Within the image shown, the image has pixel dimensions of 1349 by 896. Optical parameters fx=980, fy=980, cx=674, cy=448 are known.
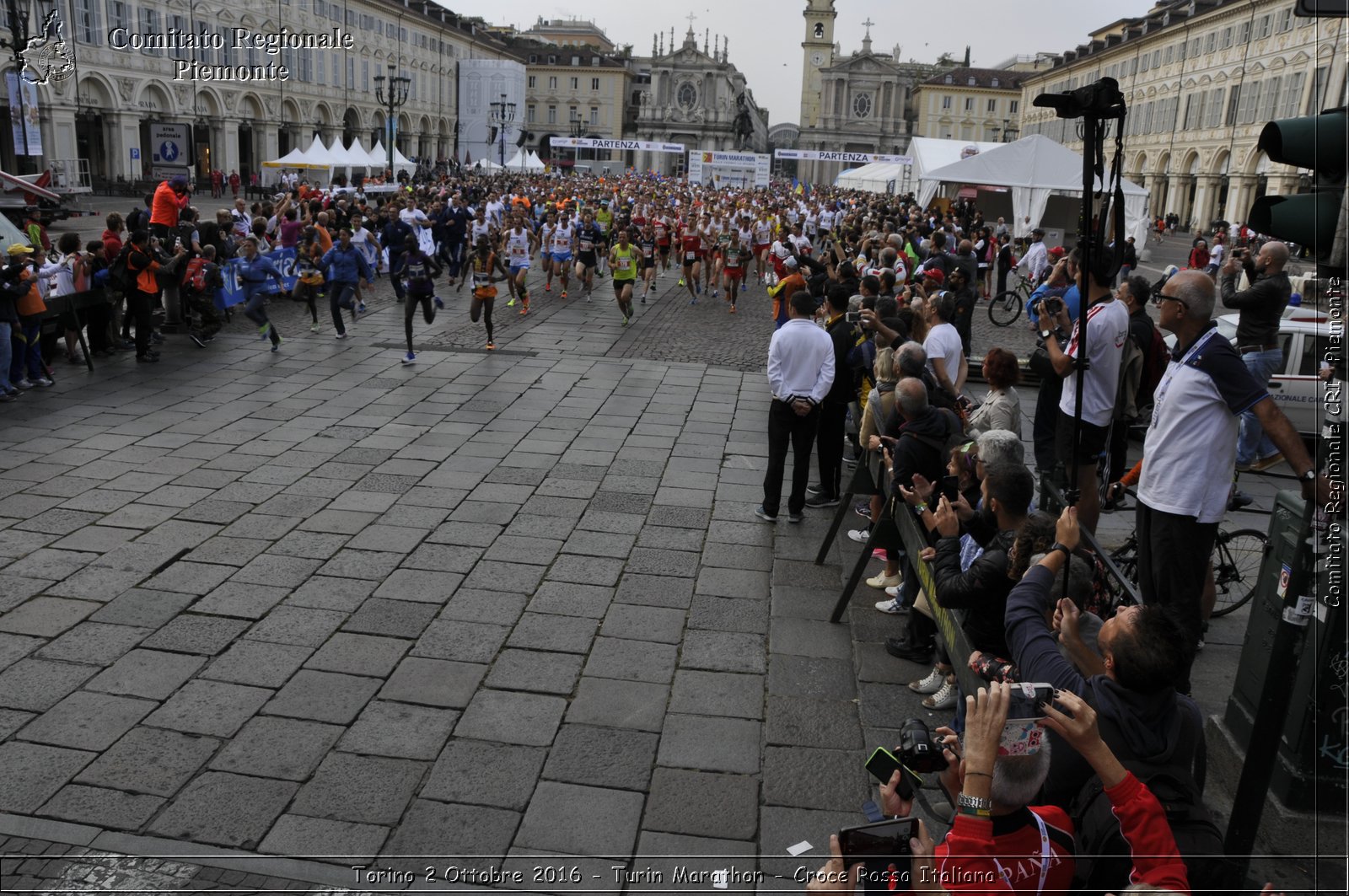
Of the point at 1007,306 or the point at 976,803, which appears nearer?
the point at 976,803

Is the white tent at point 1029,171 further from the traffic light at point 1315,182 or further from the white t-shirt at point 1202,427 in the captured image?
the traffic light at point 1315,182

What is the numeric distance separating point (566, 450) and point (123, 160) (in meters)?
38.0

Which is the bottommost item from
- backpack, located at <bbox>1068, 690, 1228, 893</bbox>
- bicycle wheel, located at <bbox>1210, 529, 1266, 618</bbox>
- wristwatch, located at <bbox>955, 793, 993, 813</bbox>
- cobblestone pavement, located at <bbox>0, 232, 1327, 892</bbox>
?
cobblestone pavement, located at <bbox>0, 232, 1327, 892</bbox>

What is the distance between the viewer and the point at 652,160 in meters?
99.6

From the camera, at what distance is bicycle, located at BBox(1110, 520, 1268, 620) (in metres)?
5.46

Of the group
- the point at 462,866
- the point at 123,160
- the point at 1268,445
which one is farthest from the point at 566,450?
the point at 123,160

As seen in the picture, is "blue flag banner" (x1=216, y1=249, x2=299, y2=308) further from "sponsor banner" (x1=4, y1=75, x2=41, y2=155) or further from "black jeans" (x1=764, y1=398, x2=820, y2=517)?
"sponsor banner" (x1=4, y1=75, x2=41, y2=155)

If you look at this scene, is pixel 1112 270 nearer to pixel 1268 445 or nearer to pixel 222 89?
pixel 1268 445

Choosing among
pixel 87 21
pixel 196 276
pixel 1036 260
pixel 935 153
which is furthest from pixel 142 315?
pixel 87 21

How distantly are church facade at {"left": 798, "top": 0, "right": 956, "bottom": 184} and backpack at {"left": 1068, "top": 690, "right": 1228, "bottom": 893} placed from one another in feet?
336

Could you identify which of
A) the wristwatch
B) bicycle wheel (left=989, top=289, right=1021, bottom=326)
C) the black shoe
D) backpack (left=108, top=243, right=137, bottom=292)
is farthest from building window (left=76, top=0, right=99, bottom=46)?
the wristwatch

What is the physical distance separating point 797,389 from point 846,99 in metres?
106

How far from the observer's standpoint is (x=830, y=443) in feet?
24.4

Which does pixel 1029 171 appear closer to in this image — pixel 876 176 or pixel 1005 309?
pixel 1005 309
